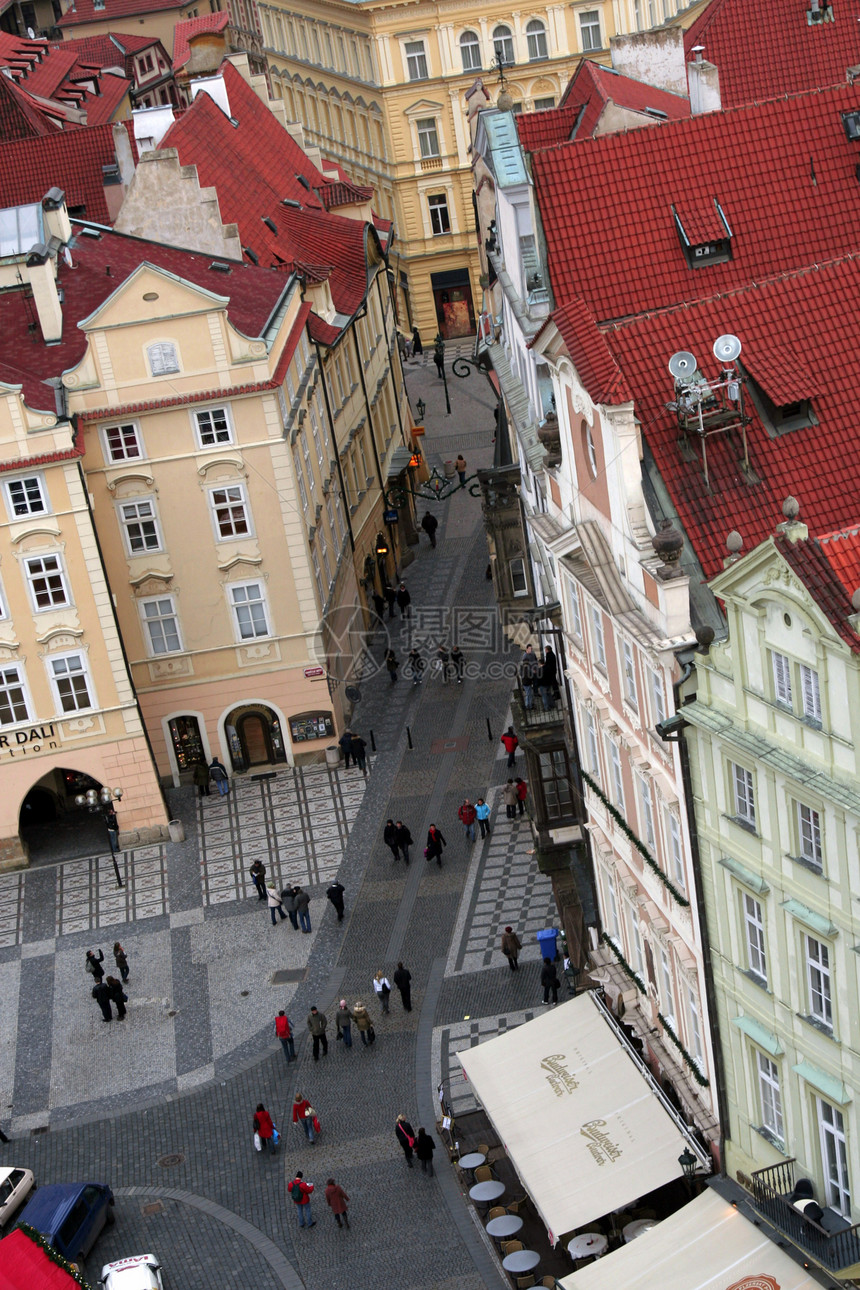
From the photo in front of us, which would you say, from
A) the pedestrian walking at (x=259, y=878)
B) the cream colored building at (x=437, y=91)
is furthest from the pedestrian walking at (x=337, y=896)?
the cream colored building at (x=437, y=91)

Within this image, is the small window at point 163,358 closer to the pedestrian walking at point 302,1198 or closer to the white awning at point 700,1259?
the pedestrian walking at point 302,1198

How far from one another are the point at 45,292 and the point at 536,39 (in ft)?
174

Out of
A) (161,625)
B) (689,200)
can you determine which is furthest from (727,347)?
(161,625)

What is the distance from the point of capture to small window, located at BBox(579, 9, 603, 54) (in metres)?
109

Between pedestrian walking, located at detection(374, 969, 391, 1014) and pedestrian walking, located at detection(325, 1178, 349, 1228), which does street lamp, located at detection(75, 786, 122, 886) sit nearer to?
pedestrian walking, located at detection(374, 969, 391, 1014)

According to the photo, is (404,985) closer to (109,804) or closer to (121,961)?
(121,961)

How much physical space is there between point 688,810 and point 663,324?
30.1 feet

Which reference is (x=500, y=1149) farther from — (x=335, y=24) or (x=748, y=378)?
(x=335, y=24)

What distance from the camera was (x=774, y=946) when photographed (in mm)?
35469

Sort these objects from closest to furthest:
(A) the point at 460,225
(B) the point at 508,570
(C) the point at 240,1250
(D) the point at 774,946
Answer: (D) the point at 774,946 < (C) the point at 240,1250 < (B) the point at 508,570 < (A) the point at 460,225

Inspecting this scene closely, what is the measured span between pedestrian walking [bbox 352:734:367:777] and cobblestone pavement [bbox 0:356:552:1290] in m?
0.44

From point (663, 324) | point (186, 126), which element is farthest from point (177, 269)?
point (663, 324)

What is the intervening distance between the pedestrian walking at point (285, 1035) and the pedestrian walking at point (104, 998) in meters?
4.97

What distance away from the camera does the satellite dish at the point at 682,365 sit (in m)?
36.5
